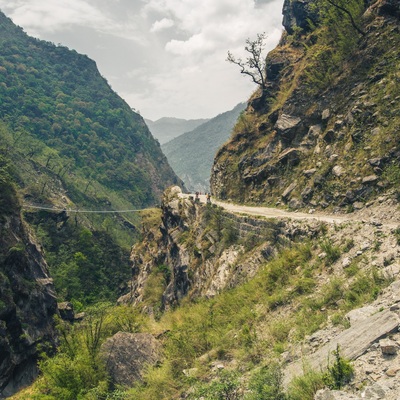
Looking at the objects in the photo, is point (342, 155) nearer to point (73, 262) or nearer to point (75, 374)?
point (75, 374)

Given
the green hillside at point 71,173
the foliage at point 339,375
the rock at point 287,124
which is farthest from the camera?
the green hillside at point 71,173

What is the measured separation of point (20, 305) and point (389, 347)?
44.3 meters

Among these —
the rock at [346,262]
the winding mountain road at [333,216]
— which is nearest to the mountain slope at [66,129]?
the winding mountain road at [333,216]

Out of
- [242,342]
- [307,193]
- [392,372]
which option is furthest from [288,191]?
[392,372]

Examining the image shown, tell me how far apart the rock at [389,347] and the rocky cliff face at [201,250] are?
11.1m

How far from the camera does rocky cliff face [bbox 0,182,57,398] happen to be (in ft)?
118

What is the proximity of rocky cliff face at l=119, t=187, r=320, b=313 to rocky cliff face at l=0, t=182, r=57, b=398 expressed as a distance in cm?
1320

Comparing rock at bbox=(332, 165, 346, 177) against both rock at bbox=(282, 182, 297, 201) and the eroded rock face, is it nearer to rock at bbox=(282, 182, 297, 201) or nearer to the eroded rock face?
rock at bbox=(282, 182, 297, 201)

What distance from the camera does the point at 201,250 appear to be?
100ft

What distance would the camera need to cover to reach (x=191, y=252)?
33656 mm

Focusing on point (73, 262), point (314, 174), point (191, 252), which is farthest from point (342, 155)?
point (73, 262)

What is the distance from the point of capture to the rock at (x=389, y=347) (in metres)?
7.09

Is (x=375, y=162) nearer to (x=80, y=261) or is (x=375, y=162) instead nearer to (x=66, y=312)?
(x=66, y=312)

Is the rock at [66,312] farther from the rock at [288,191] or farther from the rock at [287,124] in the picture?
the rock at [287,124]
